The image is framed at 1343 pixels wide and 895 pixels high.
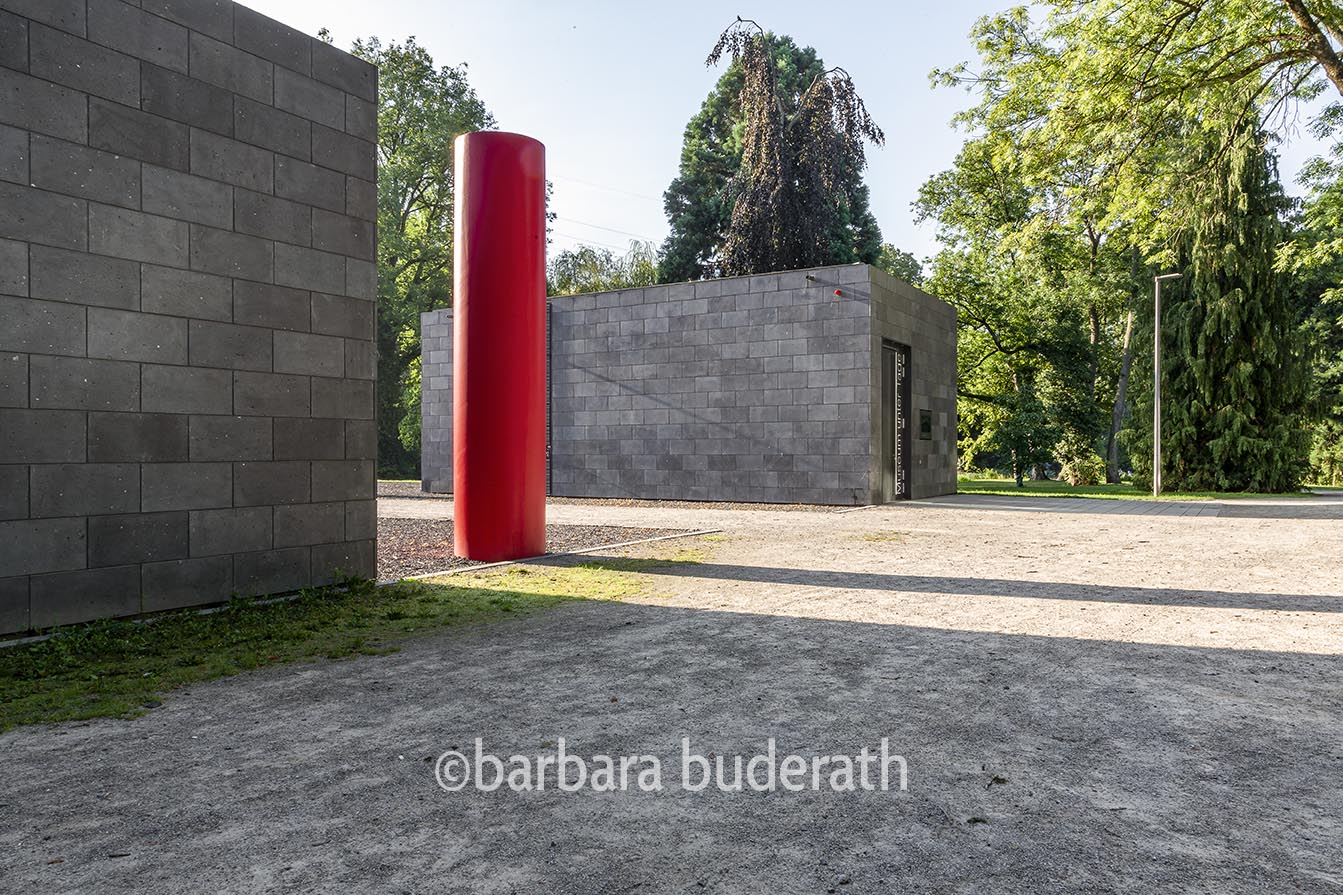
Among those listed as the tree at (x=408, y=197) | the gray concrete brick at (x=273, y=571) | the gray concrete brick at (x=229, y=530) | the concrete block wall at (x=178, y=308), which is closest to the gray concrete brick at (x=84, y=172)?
the concrete block wall at (x=178, y=308)

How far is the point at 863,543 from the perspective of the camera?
10.2 metres

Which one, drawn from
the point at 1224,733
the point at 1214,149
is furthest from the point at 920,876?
the point at 1214,149

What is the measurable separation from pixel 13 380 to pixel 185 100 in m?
2.26

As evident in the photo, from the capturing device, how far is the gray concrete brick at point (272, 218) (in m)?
6.16

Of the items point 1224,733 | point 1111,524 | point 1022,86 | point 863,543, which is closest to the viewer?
point 1224,733

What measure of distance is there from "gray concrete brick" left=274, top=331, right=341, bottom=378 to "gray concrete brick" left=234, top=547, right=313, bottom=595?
4.59ft

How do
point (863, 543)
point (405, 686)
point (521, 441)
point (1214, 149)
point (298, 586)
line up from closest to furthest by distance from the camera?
1. point (405, 686)
2. point (298, 586)
3. point (521, 441)
4. point (863, 543)
5. point (1214, 149)

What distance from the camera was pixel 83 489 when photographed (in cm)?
523

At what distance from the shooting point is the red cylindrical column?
8344 mm

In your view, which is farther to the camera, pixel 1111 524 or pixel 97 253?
pixel 1111 524

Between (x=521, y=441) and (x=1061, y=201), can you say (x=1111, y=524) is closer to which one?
(x=1061, y=201)

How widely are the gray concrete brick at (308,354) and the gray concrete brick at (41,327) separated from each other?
1.35 meters

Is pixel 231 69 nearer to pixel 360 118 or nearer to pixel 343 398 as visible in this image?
pixel 360 118

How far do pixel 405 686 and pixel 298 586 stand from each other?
2909 millimetres
